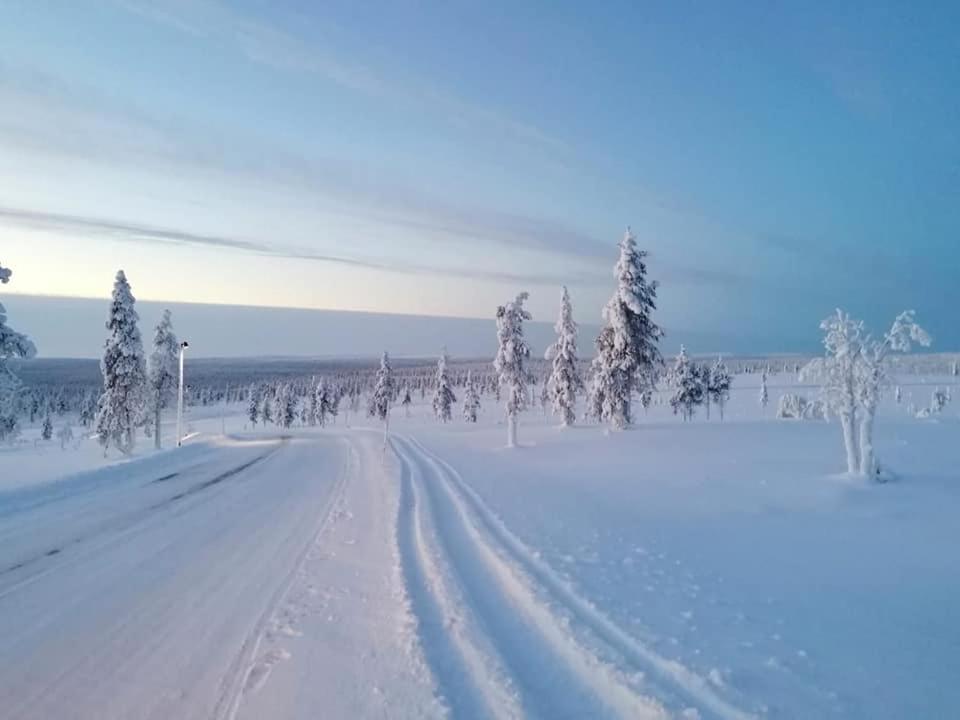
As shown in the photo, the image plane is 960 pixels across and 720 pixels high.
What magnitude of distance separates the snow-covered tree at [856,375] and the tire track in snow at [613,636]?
1398cm

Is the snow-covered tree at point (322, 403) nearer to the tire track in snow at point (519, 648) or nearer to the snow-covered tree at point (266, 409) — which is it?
the snow-covered tree at point (266, 409)

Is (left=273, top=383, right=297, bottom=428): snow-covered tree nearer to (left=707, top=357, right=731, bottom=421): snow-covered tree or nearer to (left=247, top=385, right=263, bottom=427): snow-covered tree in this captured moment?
(left=247, top=385, right=263, bottom=427): snow-covered tree

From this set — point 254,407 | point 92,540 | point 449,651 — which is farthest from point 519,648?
point 254,407

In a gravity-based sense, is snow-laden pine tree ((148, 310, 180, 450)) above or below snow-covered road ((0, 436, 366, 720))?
above

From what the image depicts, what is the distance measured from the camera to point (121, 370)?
138 ft

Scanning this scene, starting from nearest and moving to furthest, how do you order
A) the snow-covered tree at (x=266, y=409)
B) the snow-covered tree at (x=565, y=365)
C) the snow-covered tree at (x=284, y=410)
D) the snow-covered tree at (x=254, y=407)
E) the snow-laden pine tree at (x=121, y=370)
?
the snow-laden pine tree at (x=121, y=370), the snow-covered tree at (x=565, y=365), the snow-covered tree at (x=284, y=410), the snow-covered tree at (x=254, y=407), the snow-covered tree at (x=266, y=409)

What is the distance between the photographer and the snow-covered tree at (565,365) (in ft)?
166

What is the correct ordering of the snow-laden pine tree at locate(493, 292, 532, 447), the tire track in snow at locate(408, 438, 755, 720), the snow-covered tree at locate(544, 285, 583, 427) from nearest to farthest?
the tire track in snow at locate(408, 438, 755, 720), the snow-laden pine tree at locate(493, 292, 532, 447), the snow-covered tree at locate(544, 285, 583, 427)

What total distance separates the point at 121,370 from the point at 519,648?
43.9 metres

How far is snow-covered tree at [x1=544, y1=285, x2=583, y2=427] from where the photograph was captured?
5059 cm

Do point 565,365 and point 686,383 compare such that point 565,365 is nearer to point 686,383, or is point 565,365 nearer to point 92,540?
point 686,383

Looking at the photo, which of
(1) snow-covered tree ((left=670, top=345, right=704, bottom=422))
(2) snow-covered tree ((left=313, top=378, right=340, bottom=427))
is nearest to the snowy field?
(1) snow-covered tree ((left=670, top=345, right=704, bottom=422))

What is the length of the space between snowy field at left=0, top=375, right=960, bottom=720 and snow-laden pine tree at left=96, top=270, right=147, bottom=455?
27.1m

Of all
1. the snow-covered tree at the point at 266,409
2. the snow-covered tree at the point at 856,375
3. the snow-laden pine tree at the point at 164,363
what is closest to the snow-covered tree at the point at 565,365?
the snow-covered tree at the point at 856,375
